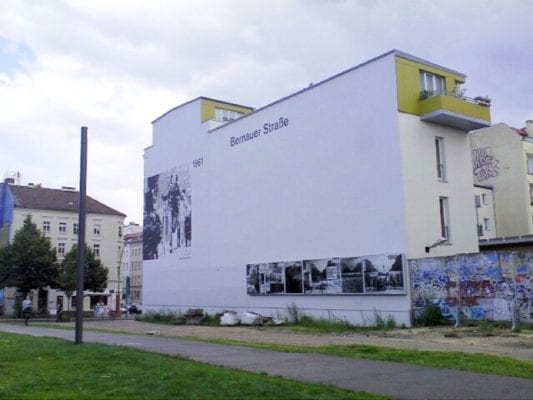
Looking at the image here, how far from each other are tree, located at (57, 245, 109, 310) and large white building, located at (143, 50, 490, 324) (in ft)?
69.0

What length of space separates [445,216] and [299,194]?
7440mm

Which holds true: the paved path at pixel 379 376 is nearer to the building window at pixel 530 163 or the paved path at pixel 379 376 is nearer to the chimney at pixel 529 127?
the building window at pixel 530 163

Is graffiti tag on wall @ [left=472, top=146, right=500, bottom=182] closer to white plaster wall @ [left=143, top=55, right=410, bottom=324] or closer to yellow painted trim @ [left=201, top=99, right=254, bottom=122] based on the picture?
yellow painted trim @ [left=201, top=99, right=254, bottom=122]

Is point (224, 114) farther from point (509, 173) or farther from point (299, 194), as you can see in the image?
point (509, 173)

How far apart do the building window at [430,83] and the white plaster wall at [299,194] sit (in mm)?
2068

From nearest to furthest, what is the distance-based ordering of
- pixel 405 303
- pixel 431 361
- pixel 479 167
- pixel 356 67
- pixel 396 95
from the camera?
pixel 431 361
pixel 405 303
pixel 396 95
pixel 356 67
pixel 479 167

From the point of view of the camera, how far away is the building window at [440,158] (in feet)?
96.1

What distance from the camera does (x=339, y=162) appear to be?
30062 mm

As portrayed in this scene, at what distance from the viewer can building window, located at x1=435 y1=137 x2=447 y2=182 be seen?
96.1 ft

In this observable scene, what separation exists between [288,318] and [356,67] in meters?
12.8

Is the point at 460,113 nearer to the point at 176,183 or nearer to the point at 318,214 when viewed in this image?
the point at 318,214

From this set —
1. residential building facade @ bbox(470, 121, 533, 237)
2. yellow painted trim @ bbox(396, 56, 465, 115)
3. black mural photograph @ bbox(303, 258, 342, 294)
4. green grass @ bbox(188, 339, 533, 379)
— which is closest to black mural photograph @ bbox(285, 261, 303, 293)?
black mural photograph @ bbox(303, 258, 342, 294)

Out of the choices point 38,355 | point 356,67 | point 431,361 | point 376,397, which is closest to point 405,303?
point 356,67

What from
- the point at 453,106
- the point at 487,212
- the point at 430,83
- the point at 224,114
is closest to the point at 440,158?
the point at 453,106
